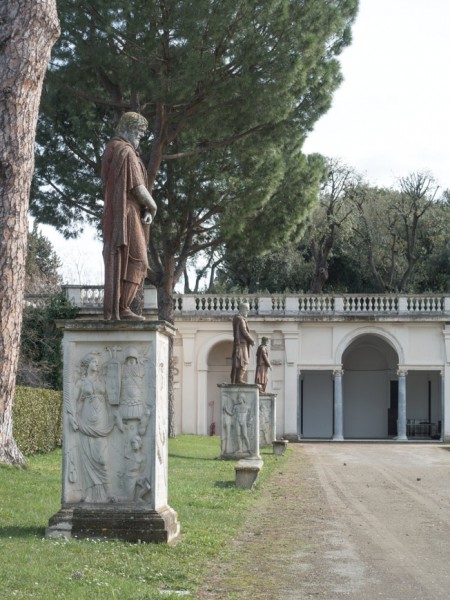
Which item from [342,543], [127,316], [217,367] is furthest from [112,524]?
[217,367]

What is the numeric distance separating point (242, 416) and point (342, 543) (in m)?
10.3

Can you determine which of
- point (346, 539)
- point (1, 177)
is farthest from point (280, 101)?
Result: point (346, 539)

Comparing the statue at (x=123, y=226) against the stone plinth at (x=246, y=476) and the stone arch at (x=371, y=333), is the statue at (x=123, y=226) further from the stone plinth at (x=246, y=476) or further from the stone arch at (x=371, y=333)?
the stone arch at (x=371, y=333)

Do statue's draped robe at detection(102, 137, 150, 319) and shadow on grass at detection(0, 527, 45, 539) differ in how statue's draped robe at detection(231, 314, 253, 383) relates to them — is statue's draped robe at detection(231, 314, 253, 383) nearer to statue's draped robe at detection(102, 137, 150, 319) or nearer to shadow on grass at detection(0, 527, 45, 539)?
statue's draped robe at detection(102, 137, 150, 319)

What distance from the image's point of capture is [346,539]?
8.86 m

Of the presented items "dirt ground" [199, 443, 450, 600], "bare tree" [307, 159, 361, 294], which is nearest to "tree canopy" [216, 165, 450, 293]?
"bare tree" [307, 159, 361, 294]

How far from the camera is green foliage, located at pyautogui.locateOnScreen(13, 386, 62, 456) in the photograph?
17.9 metres

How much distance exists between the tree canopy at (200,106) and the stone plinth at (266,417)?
4.32 m


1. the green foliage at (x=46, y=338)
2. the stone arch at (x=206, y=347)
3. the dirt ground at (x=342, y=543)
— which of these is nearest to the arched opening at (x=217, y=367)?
the stone arch at (x=206, y=347)

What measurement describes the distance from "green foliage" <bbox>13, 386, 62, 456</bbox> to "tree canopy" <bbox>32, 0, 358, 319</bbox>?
549 cm

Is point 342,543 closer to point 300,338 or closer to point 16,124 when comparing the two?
point 16,124

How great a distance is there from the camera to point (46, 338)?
32844 mm

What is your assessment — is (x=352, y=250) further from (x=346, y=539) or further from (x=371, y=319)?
(x=346, y=539)

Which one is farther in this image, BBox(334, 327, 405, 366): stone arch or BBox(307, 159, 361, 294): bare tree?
BBox(307, 159, 361, 294): bare tree
